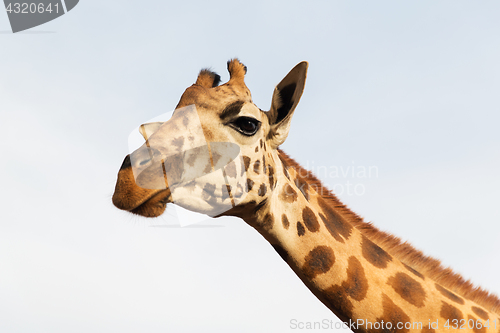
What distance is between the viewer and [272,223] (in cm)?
454

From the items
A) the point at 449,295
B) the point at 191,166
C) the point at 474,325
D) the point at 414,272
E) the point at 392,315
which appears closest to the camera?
the point at 191,166

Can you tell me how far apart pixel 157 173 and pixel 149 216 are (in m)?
0.52

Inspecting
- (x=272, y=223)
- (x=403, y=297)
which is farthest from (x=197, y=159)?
(x=403, y=297)

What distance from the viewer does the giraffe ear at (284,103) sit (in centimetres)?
466

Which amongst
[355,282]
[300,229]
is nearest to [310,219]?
[300,229]

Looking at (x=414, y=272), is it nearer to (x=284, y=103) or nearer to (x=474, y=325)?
(x=474, y=325)

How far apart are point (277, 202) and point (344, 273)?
1204 mm

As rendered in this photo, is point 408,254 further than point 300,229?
Yes

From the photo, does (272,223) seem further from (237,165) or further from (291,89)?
(291,89)

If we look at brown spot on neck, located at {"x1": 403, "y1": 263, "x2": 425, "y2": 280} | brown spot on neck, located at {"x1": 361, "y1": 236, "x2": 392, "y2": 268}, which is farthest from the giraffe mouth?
brown spot on neck, located at {"x1": 403, "y1": 263, "x2": 425, "y2": 280}

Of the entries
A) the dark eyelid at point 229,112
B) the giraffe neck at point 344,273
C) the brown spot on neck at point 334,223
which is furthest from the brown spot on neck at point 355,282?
the dark eyelid at point 229,112

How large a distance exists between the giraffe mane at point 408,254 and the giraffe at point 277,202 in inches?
10.3

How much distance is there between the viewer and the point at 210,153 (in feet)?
14.2

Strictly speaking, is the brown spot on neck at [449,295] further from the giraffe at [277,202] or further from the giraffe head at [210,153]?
the giraffe head at [210,153]
